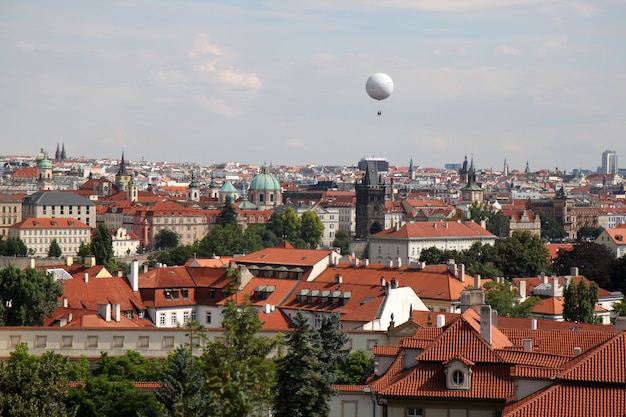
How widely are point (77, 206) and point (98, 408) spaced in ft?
401

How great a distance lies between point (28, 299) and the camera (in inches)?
2052

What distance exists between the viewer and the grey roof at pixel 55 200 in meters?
152

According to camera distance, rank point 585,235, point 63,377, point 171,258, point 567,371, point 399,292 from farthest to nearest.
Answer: point 585,235 < point 171,258 < point 399,292 < point 63,377 < point 567,371

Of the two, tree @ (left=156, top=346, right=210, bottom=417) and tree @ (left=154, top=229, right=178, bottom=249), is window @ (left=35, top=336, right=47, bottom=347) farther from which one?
tree @ (left=154, top=229, right=178, bottom=249)

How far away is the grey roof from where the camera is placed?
499ft

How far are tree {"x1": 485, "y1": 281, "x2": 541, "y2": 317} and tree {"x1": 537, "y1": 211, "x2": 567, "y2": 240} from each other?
390 feet

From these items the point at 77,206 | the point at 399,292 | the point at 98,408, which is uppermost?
the point at 77,206

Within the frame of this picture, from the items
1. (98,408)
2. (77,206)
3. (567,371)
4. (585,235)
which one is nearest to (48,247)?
(77,206)

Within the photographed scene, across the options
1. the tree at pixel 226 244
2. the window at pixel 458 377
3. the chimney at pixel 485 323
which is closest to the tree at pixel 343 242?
the tree at pixel 226 244

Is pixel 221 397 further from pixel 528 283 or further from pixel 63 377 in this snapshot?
pixel 528 283

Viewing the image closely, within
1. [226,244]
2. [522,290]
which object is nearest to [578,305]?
[522,290]

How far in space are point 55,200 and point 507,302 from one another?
104115 mm

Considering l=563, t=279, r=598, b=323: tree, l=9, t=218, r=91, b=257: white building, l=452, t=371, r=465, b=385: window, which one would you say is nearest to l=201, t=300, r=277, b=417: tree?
l=452, t=371, r=465, b=385: window

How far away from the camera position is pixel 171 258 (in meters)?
100
